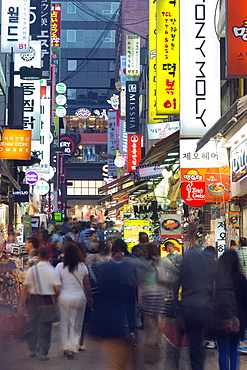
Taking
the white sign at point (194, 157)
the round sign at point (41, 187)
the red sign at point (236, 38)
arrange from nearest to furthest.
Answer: the red sign at point (236, 38)
the white sign at point (194, 157)
the round sign at point (41, 187)

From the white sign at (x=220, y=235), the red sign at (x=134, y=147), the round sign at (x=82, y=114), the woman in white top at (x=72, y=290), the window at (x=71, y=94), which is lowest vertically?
the woman in white top at (x=72, y=290)

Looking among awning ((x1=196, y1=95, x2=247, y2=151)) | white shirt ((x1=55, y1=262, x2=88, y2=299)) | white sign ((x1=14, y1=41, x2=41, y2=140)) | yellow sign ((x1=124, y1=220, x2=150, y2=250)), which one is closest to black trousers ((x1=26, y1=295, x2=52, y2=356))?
white shirt ((x1=55, y1=262, x2=88, y2=299))

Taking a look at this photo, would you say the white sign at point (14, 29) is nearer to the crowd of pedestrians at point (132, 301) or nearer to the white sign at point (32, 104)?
the white sign at point (32, 104)

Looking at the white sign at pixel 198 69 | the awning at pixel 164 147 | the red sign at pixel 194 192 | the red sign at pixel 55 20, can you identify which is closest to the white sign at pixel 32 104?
the awning at pixel 164 147

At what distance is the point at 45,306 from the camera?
10.3 meters

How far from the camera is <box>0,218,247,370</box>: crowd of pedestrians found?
759 centimetres

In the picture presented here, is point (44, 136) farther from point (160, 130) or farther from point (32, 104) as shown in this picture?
point (160, 130)

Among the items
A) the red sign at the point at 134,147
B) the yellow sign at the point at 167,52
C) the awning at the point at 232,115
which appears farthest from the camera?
the red sign at the point at 134,147

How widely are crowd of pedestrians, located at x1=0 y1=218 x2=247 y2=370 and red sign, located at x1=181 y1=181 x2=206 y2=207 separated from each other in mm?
5473

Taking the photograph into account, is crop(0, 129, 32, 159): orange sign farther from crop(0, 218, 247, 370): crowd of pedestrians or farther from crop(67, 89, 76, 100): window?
crop(67, 89, 76, 100): window

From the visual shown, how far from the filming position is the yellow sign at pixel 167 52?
20.8 meters

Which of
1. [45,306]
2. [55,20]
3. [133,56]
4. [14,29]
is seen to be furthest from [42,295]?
[55,20]

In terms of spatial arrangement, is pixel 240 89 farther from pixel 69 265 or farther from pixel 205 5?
pixel 69 265

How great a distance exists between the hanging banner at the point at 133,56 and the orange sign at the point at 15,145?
2236cm
